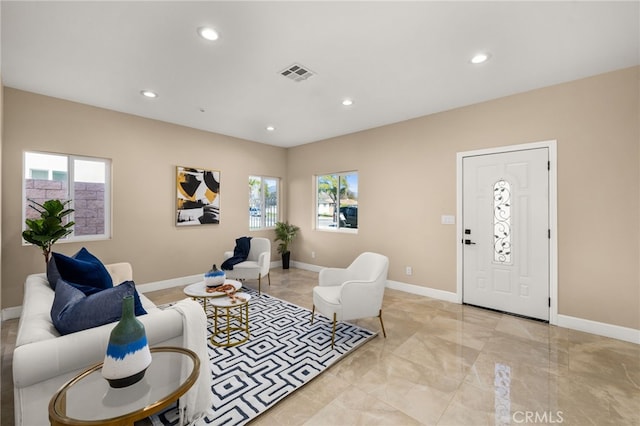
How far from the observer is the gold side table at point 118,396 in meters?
1.09

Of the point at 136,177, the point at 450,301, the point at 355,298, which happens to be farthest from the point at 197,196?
the point at 450,301

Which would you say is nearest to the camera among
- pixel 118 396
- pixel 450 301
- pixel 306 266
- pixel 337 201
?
pixel 118 396

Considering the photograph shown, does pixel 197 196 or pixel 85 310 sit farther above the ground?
pixel 197 196

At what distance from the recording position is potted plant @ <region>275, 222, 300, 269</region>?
5965 millimetres

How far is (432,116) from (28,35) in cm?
453

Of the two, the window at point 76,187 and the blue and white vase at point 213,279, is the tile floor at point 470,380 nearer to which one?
the window at point 76,187

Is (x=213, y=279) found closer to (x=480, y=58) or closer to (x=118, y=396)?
(x=118, y=396)

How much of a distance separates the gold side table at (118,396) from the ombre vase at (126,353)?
56mm

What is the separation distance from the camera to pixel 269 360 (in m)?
2.44

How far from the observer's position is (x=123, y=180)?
412 cm

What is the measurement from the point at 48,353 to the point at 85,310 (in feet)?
0.84

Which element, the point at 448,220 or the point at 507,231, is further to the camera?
the point at 448,220

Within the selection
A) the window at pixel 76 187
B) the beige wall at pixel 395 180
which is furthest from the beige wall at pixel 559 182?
the window at pixel 76 187

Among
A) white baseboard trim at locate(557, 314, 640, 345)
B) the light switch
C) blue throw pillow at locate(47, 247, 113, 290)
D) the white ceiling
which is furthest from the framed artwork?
white baseboard trim at locate(557, 314, 640, 345)
